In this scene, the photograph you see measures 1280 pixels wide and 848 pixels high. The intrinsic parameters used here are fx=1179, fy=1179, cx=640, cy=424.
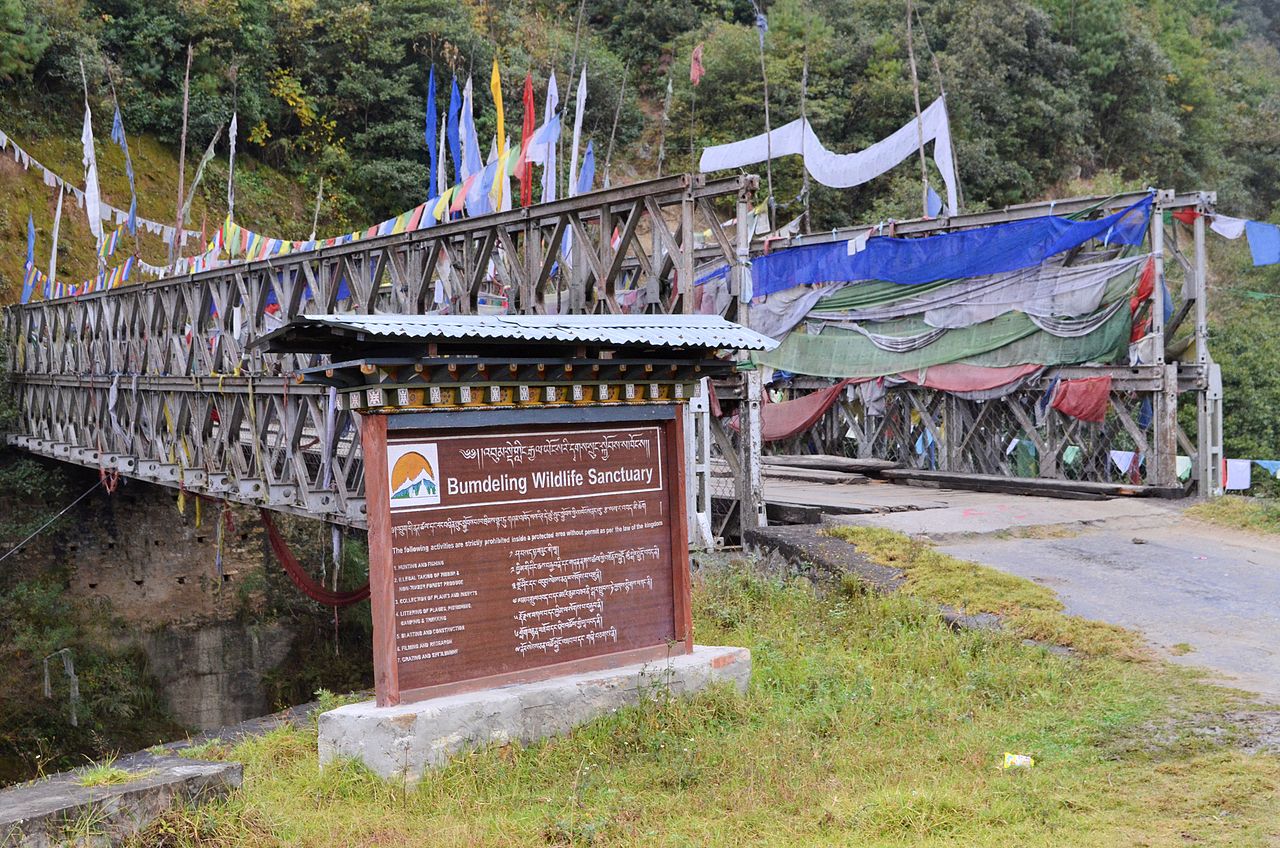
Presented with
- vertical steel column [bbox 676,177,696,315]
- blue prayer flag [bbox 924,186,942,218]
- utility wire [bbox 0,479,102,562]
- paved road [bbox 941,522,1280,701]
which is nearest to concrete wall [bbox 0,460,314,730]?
utility wire [bbox 0,479,102,562]

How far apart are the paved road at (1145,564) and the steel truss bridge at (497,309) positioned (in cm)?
168

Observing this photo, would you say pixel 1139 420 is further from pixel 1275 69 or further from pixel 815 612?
pixel 1275 69

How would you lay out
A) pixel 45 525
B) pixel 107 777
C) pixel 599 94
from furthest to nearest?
pixel 599 94
pixel 45 525
pixel 107 777

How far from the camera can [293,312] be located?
13703 mm

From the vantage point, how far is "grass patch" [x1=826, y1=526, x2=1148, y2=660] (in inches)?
333

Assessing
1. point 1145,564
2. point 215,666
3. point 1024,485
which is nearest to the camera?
point 1145,564

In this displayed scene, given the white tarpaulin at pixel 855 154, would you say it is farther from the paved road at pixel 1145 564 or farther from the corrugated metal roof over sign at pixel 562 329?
the corrugated metal roof over sign at pixel 562 329

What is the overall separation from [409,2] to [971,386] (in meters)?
25.4

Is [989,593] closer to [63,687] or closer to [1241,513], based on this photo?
[1241,513]

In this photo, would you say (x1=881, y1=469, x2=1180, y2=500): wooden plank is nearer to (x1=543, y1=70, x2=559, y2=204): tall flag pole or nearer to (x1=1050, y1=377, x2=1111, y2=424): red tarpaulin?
(x1=1050, y1=377, x2=1111, y2=424): red tarpaulin

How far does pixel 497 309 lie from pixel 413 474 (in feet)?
21.6

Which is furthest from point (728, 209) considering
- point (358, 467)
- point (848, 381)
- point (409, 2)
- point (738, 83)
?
point (358, 467)

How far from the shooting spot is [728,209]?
39656 millimetres

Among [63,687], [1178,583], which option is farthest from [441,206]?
[63,687]
